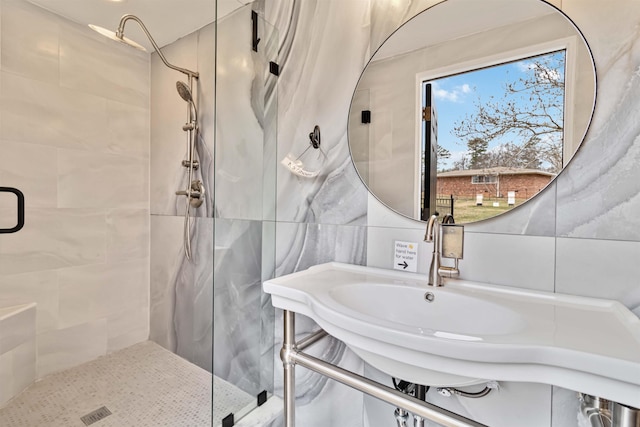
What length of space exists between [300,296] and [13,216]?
1741 mm

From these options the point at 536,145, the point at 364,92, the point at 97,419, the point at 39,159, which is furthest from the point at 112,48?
the point at 536,145

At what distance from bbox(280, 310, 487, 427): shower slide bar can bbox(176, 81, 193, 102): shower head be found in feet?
5.08

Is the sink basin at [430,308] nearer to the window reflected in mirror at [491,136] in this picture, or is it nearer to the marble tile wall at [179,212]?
the window reflected in mirror at [491,136]

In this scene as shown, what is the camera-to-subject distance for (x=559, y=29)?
793 mm

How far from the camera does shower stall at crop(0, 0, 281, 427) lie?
4.59ft

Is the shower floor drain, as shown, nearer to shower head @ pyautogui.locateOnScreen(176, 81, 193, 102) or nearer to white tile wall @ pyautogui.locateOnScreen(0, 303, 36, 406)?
white tile wall @ pyautogui.locateOnScreen(0, 303, 36, 406)

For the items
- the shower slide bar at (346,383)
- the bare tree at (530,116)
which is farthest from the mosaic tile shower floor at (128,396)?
the bare tree at (530,116)

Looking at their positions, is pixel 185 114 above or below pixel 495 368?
above

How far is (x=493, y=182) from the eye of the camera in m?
0.90

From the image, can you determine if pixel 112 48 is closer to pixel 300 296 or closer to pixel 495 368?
pixel 300 296

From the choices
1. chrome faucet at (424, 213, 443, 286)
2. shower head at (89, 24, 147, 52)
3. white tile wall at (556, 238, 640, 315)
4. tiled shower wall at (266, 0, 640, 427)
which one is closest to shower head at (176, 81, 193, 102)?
shower head at (89, 24, 147, 52)

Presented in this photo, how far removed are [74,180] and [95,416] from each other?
1.26 m

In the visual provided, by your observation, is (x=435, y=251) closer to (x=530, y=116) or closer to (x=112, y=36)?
(x=530, y=116)

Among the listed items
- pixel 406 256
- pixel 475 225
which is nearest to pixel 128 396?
pixel 406 256
